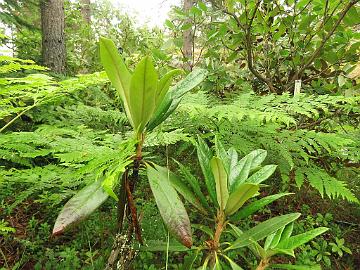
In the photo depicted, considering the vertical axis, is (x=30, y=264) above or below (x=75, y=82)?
below

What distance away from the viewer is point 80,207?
1050mm

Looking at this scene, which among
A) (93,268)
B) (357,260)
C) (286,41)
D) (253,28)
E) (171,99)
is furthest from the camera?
(286,41)

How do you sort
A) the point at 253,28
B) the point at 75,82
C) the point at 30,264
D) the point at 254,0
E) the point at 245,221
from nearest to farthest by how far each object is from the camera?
the point at 75,82, the point at 30,264, the point at 245,221, the point at 254,0, the point at 253,28

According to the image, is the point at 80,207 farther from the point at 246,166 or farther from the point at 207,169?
the point at 246,166

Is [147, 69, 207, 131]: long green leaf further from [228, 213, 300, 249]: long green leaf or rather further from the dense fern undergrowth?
[228, 213, 300, 249]: long green leaf

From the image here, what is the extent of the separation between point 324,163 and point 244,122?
37.8 inches

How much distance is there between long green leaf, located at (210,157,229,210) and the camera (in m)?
1.20

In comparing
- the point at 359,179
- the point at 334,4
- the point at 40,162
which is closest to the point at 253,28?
the point at 334,4

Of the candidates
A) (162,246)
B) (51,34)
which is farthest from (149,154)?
(51,34)

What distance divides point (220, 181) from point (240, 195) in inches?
4.0

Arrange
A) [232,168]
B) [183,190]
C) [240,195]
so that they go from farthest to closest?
1. [232,168]
2. [183,190]
3. [240,195]

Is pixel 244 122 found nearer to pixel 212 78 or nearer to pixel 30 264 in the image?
pixel 212 78

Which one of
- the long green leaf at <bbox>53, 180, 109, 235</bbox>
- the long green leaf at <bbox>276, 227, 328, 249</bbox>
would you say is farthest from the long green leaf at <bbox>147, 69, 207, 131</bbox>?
the long green leaf at <bbox>276, 227, 328, 249</bbox>

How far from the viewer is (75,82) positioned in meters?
1.38
